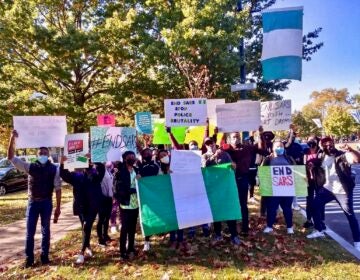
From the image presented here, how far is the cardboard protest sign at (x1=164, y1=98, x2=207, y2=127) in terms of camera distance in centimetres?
795

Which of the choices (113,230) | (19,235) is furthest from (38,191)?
(19,235)

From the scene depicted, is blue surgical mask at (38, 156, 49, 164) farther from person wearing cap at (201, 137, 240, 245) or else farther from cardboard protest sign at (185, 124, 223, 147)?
cardboard protest sign at (185, 124, 223, 147)

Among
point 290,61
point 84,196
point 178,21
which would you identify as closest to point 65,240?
point 84,196

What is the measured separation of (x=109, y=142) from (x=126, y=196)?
Result: 3.93ft

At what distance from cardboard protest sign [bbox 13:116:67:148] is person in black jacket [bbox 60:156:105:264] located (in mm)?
542

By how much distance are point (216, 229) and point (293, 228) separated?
2.05 m

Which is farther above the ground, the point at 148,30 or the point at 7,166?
the point at 148,30

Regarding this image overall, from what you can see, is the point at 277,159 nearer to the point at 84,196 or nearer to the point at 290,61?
the point at 290,61

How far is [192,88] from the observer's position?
14.6 metres

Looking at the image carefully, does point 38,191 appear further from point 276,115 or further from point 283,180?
point 276,115

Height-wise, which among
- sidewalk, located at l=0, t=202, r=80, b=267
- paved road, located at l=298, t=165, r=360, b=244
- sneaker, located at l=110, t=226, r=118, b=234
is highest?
sneaker, located at l=110, t=226, r=118, b=234

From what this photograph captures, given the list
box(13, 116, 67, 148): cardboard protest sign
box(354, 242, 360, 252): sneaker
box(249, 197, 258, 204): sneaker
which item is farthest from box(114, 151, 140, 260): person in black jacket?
box(249, 197, 258, 204): sneaker

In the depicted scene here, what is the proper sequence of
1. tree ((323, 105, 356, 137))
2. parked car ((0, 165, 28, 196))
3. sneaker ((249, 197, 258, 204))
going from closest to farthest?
sneaker ((249, 197, 258, 204))
parked car ((0, 165, 28, 196))
tree ((323, 105, 356, 137))

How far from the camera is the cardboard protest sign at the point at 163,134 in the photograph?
402 inches
